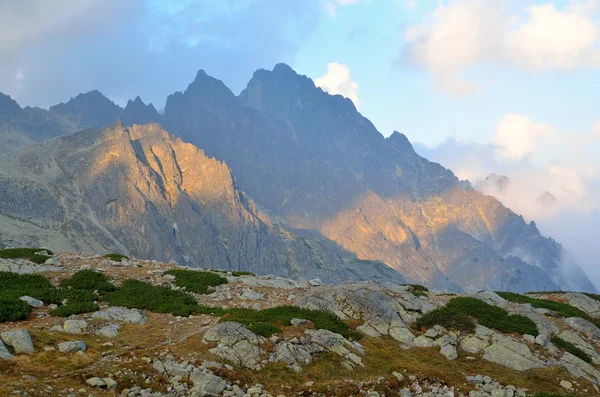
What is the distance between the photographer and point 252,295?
1259 inches

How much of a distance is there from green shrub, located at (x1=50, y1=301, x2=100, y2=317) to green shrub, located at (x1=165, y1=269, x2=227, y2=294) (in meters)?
7.56

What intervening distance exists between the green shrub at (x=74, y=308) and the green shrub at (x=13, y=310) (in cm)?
125

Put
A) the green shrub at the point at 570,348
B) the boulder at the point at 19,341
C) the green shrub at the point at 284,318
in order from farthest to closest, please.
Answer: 1. the green shrub at the point at 570,348
2. the green shrub at the point at 284,318
3. the boulder at the point at 19,341

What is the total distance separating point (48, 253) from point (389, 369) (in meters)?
30.6

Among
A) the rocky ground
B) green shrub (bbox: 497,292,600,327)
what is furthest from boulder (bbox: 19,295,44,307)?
green shrub (bbox: 497,292,600,327)

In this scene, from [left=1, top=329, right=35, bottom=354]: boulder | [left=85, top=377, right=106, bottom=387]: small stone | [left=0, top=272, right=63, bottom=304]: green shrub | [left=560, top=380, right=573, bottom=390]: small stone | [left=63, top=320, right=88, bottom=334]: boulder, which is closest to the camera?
[left=85, top=377, right=106, bottom=387]: small stone

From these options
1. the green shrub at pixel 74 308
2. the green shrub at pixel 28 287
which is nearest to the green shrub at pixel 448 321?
the green shrub at pixel 74 308

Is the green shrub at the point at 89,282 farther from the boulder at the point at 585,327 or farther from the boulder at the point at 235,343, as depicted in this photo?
the boulder at the point at 585,327

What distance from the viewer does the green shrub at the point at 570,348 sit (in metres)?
27.6

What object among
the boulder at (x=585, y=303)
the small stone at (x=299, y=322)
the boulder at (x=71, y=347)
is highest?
the boulder at (x=585, y=303)

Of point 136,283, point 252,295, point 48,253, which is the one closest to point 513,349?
point 252,295

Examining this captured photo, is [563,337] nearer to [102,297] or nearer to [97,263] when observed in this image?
[102,297]

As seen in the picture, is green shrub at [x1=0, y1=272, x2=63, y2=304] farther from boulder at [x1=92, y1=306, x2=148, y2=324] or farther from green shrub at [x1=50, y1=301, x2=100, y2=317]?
boulder at [x1=92, y1=306, x2=148, y2=324]

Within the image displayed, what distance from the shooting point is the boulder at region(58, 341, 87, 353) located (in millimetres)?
18750
